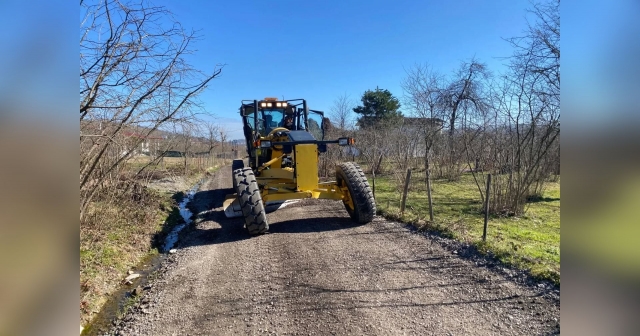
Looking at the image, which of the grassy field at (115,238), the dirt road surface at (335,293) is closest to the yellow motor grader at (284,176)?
the dirt road surface at (335,293)

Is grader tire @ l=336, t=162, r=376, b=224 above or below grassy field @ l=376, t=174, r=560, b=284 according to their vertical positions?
above

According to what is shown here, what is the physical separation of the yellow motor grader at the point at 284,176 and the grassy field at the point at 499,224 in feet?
3.61

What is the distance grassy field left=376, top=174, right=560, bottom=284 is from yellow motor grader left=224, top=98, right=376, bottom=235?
1.10m

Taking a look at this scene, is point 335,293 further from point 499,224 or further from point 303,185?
point 499,224

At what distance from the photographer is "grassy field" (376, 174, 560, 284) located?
14.4 feet

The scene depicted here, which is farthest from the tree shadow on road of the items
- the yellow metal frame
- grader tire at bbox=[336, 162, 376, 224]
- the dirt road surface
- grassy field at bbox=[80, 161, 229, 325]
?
grassy field at bbox=[80, 161, 229, 325]

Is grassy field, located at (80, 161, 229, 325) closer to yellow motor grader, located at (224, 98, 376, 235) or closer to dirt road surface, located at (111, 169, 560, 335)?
dirt road surface, located at (111, 169, 560, 335)

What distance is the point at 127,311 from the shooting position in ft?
12.0

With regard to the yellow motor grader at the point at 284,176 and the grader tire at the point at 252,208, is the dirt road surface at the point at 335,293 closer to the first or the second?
the grader tire at the point at 252,208

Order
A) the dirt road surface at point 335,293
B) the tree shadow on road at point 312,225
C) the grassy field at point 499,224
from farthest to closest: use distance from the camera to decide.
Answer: the tree shadow on road at point 312,225 → the grassy field at point 499,224 → the dirt road surface at point 335,293

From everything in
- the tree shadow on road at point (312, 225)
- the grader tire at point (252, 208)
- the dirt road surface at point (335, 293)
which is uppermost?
the grader tire at point (252, 208)

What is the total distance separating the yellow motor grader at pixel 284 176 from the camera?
589 cm
